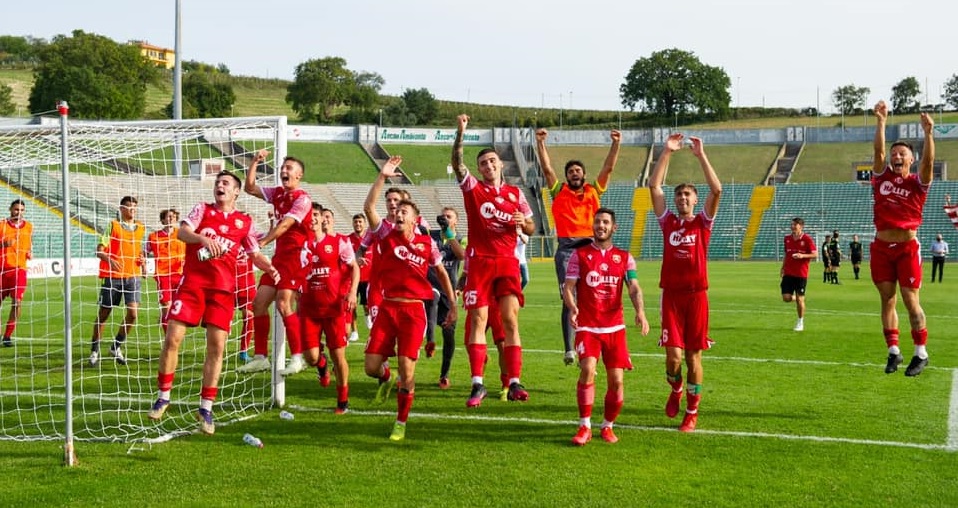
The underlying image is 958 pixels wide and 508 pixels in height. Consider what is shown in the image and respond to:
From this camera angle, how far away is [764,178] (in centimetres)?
7081

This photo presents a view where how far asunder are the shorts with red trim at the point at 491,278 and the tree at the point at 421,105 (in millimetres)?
95930

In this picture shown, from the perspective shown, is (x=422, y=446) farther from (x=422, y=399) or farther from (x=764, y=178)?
(x=764, y=178)

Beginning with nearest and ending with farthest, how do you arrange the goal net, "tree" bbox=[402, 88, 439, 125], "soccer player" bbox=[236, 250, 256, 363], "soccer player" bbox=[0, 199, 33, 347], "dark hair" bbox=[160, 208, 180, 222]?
the goal net, "soccer player" bbox=[236, 250, 256, 363], "dark hair" bbox=[160, 208, 180, 222], "soccer player" bbox=[0, 199, 33, 347], "tree" bbox=[402, 88, 439, 125]

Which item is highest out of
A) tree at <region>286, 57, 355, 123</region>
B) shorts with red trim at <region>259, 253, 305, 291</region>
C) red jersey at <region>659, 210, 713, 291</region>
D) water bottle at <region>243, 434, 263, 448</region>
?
tree at <region>286, 57, 355, 123</region>

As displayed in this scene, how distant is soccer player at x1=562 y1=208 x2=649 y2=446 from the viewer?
8008 millimetres

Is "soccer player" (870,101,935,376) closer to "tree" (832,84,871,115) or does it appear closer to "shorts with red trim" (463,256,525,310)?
"shorts with red trim" (463,256,525,310)

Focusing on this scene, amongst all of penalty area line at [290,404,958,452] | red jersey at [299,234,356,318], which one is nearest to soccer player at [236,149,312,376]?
red jersey at [299,234,356,318]

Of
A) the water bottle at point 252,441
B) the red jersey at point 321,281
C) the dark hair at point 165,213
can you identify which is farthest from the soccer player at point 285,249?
the dark hair at point 165,213

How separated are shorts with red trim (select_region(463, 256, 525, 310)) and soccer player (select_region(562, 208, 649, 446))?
111cm

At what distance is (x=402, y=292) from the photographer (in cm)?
854

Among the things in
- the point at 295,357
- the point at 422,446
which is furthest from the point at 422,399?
the point at 422,446

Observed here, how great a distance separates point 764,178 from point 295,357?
65.9m

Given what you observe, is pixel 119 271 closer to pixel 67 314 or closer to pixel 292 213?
pixel 292 213

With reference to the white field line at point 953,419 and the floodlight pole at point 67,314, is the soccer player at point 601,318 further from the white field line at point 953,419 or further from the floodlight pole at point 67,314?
the floodlight pole at point 67,314
